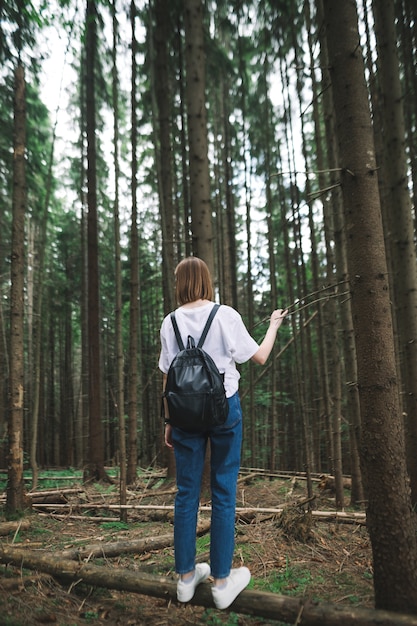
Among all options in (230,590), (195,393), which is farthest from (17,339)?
(230,590)

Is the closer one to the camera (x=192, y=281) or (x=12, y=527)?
→ (x=192, y=281)

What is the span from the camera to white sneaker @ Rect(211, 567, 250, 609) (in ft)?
8.50

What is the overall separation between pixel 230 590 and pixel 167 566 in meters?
1.30

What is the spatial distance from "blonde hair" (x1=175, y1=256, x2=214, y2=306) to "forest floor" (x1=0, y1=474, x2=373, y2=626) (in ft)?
6.50

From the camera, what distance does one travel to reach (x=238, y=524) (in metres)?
5.23

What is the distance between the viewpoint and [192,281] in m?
2.99

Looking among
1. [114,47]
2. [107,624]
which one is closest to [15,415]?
[107,624]

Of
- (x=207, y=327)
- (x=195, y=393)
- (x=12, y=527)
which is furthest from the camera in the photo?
(x=12, y=527)

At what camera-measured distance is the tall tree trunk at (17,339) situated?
5.89m

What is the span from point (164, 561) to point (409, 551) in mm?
2279

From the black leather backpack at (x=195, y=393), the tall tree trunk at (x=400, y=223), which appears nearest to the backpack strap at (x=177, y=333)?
the black leather backpack at (x=195, y=393)

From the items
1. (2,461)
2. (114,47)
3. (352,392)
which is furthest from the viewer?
(2,461)

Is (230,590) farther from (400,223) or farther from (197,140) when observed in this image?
(197,140)

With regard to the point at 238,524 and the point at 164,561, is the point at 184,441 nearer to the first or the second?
the point at 164,561
